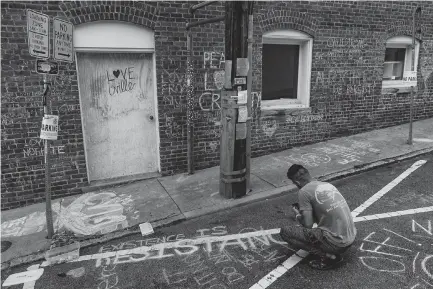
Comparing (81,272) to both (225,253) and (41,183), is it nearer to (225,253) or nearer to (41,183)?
(225,253)

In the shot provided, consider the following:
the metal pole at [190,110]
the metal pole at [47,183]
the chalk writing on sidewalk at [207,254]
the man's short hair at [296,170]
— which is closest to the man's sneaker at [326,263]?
the chalk writing on sidewalk at [207,254]

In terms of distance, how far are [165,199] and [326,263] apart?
3.01 meters

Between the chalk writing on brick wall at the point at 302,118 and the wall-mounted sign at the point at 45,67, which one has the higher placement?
the wall-mounted sign at the point at 45,67

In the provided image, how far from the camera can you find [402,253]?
3914 mm

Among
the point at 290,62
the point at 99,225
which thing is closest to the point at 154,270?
the point at 99,225

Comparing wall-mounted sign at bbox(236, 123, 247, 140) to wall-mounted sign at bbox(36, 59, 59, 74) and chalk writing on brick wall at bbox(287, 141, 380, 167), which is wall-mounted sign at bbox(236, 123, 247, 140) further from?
wall-mounted sign at bbox(36, 59, 59, 74)

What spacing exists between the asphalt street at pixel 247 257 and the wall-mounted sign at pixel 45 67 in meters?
2.43

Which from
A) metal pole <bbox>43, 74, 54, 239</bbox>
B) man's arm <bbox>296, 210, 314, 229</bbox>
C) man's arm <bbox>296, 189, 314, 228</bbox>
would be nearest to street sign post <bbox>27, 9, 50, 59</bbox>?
metal pole <bbox>43, 74, 54, 239</bbox>

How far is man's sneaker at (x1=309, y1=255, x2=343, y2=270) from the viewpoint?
12.2 ft

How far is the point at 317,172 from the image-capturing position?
21.6ft

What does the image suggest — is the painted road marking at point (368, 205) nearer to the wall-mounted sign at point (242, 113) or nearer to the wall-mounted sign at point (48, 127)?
the wall-mounted sign at point (242, 113)

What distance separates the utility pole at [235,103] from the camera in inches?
201

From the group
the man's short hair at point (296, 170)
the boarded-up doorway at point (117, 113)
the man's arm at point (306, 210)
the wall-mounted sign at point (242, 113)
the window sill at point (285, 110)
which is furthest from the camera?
the window sill at point (285, 110)

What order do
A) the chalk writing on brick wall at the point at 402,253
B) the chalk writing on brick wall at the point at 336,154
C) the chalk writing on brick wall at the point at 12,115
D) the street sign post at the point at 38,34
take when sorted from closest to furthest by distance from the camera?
the chalk writing on brick wall at the point at 402,253 → the street sign post at the point at 38,34 → the chalk writing on brick wall at the point at 12,115 → the chalk writing on brick wall at the point at 336,154
